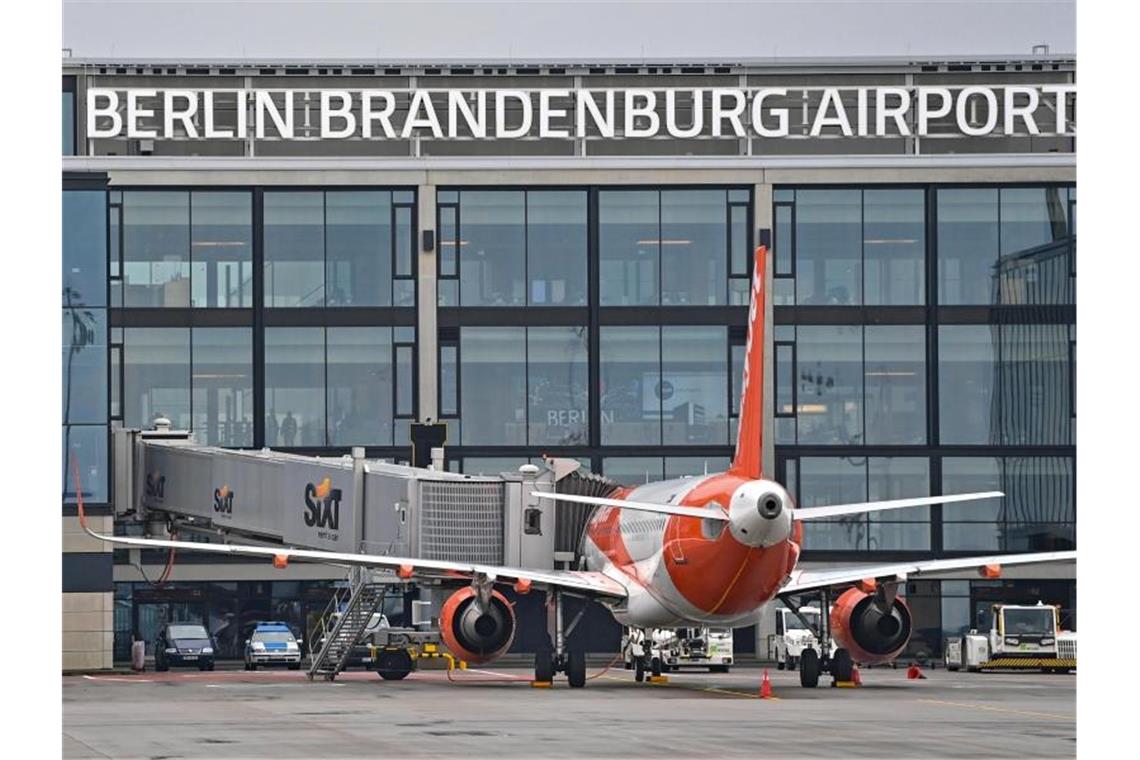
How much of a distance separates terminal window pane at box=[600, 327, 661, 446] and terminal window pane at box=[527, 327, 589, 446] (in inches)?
36.0

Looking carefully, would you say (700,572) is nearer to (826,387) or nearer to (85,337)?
(85,337)

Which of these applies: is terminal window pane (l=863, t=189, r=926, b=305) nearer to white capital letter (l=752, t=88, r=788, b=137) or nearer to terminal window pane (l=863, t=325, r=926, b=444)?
terminal window pane (l=863, t=325, r=926, b=444)

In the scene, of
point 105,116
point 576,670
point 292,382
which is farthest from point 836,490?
point 576,670

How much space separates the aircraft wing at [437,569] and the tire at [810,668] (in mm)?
4930

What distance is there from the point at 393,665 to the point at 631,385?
30.4 metres

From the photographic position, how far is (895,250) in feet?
289

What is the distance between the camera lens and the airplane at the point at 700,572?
45.3 m

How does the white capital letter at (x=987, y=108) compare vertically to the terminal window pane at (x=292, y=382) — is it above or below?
above

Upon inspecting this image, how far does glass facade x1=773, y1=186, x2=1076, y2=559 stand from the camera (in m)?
87.8

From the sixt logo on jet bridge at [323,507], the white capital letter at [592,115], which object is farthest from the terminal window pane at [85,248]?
the white capital letter at [592,115]

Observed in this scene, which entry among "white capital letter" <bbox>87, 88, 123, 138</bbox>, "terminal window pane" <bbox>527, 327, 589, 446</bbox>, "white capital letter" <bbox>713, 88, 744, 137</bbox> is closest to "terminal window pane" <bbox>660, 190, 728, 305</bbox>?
"white capital letter" <bbox>713, 88, 744, 137</bbox>

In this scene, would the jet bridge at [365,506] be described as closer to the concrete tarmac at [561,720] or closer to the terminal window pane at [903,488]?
the concrete tarmac at [561,720]
